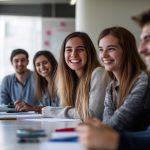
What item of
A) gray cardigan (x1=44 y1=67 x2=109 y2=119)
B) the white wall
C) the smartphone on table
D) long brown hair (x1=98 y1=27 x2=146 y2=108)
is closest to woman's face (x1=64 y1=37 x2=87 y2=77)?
gray cardigan (x1=44 y1=67 x2=109 y2=119)

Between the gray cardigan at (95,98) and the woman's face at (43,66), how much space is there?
48.4 inches

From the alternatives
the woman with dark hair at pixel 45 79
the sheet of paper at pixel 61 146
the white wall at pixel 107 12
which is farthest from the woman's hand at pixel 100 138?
the white wall at pixel 107 12

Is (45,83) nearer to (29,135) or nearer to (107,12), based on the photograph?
(107,12)

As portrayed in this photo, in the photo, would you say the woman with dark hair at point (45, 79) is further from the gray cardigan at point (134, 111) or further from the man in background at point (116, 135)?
the man in background at point (116, 135)

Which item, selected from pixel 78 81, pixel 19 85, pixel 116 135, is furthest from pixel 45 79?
pixel 116 135

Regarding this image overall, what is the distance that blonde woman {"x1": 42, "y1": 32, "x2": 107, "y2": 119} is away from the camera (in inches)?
84.6

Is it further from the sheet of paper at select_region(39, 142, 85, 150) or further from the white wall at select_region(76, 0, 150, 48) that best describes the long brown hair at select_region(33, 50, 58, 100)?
the sheet of paper at select_region(39, 142, 85, 150)

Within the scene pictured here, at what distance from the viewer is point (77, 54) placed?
247cm

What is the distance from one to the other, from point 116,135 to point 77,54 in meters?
1.58

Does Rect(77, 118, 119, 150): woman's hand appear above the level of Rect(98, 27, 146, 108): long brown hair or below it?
below

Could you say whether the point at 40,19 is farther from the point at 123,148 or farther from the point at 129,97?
the point at 123,148

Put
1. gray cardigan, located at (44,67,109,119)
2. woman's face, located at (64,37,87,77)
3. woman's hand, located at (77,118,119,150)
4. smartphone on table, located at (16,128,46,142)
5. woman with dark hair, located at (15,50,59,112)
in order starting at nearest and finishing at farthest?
1. woman's hand, located at (77,118,119,150)
2. smartphone on table, located at (16,128,46,142)
3. gray cardigan, located at (44,67,109,119)
4. woman's face, located at (64,37,87,77)
5. woman with dark hair, located at (15,50,59,112)

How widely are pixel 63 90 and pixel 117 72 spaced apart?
71 cm

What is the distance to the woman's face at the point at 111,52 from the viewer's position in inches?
75.1
